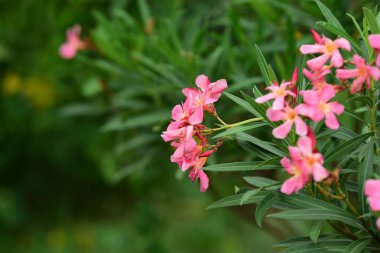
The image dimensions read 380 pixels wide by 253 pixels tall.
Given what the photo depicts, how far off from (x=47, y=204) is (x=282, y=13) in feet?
11.2

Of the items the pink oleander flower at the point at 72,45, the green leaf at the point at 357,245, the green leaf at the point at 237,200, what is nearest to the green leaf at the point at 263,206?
the green leaf at the point at 237,200

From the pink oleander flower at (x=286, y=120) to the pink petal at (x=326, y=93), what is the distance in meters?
0.05

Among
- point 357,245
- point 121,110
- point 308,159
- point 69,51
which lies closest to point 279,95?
point 308,159

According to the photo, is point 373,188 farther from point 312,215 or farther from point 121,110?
point 121,110

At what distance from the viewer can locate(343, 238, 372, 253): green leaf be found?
1.17 m

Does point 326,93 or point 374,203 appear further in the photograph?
point 326,93

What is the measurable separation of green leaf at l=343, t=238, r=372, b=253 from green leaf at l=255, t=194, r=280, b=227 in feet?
0.52

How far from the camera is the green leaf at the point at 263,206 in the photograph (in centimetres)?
121

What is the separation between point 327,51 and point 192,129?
0.90ft

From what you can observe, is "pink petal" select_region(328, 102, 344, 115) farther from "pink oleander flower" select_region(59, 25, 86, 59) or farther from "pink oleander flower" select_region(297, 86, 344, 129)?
"pink oleander flower" select_region(59, 25, 86, 59)

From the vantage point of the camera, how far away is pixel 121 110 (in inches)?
105

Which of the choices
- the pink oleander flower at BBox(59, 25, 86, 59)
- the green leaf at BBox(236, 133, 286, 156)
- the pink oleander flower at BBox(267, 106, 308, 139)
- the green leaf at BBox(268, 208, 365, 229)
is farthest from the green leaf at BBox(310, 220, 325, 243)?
the pink oleander flower at BBox(59, 25, 86, 59)

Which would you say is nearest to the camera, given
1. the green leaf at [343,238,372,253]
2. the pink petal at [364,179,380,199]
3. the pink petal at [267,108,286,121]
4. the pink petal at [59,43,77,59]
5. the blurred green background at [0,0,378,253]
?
the pink petal at [364,179,380,199]

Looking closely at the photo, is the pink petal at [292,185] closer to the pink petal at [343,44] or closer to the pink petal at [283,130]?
the pink petal at [283,130]
